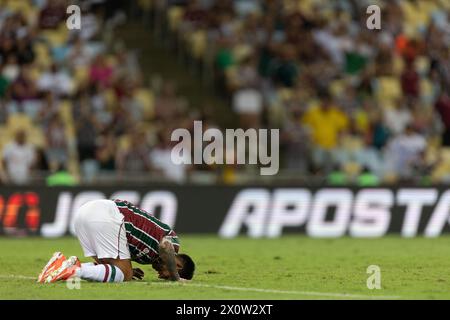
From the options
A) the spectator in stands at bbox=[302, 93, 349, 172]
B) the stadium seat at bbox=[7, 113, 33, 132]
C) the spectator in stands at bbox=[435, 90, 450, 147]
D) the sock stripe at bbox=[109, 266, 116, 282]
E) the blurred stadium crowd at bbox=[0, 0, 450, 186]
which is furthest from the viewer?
the spectator in stands at bbox=[435, 90, 450, 147]

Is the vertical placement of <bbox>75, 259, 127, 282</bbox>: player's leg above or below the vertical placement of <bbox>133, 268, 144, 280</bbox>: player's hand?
above

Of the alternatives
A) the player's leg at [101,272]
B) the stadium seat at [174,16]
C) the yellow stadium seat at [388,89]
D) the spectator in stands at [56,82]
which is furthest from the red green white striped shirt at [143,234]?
the yellow stadium seat at [388,89]

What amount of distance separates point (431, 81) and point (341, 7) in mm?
3007

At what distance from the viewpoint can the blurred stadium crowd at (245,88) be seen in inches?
963

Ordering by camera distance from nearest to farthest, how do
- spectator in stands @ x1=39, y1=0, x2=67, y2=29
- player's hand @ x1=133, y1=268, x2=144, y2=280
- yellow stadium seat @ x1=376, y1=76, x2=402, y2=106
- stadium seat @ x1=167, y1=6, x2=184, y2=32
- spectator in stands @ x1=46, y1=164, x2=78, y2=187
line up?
player's hand @ x1=133, y1=268, x2=144, y2=280, spectator in stands @ x1=46, y1=164, x2=78, y2=187, spectator in stands @ x1=39, y1=0, x2=67, y2=29, yellow stadium seat @ x1=376, y1=76, x2=402, y2=106, stadium seat @ x1=167, y1=6, x2=184, y2=32

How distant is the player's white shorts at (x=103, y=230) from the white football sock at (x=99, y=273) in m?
0.13

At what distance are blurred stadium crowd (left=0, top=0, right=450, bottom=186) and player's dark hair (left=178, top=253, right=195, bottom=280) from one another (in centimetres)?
964

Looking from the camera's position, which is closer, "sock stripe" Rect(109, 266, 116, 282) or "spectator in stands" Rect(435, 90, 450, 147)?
"sock stripe" Rect(109, 266, 116, 282)

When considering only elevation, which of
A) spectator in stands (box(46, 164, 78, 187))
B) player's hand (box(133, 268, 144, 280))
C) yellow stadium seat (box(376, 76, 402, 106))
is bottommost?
spectator in stands (box(46, 164, 78, 187))

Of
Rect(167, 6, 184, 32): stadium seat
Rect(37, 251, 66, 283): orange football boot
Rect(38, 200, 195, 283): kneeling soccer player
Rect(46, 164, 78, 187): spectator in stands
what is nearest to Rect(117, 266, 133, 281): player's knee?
Rect(38, 200, 195, 283): kneeling soccer player

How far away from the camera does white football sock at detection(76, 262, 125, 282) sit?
45.5 feet

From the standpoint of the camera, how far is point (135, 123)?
25250 millimetres

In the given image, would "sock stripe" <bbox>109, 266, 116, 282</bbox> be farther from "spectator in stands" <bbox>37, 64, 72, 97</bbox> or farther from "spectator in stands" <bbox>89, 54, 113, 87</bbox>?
"spectator in stands" <bbox>89, 54, 113, 87</bbox>
